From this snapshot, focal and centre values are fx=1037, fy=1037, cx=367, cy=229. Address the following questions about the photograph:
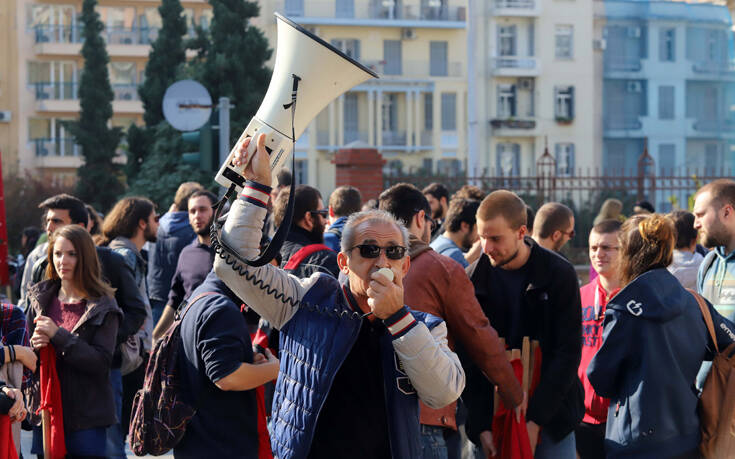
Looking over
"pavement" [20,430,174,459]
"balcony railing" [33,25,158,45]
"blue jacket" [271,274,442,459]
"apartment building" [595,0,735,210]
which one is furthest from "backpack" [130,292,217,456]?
"apartment building" [595,0,735,210]

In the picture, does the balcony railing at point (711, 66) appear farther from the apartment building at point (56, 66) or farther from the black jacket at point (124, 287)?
the black jacket at point (124, 287)

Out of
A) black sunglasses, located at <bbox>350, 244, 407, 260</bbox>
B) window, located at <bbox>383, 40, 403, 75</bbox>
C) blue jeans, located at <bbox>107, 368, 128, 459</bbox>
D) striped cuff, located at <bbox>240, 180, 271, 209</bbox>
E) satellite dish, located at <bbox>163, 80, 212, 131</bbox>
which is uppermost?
window, located at <bbox>383, 40, 403, 75</bbox>

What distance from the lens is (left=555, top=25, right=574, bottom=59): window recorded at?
52.7 metres

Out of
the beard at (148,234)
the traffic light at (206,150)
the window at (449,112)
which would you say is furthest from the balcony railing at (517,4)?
the beard at (148,234)

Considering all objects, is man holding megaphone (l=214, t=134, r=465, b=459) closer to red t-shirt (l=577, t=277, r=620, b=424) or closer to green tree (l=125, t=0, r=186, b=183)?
red t-shirt (l=577, t=277, r=620, b=424)

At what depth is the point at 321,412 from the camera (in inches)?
147

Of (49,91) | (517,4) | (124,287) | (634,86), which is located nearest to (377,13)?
(517,4)

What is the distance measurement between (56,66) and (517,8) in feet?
77.1

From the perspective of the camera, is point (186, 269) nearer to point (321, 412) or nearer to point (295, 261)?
point (295, 261)

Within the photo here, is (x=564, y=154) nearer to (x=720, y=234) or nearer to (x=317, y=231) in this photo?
(x=317, y=231)

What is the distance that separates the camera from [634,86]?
176ft

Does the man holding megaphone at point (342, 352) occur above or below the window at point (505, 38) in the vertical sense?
below

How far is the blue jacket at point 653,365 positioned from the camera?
492 centimetres

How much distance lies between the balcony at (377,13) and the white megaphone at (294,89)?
48.3 meters
